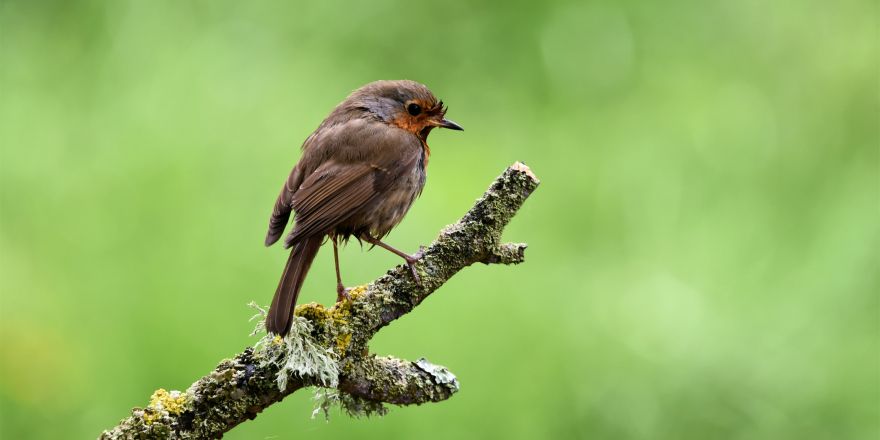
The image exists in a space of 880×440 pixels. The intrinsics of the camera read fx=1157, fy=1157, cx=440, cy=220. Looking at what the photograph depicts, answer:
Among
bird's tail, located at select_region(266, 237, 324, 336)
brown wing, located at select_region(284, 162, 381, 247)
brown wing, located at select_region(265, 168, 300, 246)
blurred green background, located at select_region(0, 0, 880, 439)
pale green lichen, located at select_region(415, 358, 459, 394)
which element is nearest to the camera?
bird's tail, located at select_region(266, 237, 324, 336)

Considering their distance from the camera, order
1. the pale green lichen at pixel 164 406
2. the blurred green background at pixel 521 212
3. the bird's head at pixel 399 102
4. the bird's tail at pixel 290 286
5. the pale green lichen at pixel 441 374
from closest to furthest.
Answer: the pale green lichen at pixel 164 406 < the bird's tail at pixel 290 286 < the pale green lichen at pixel 441 374 < the bird's head at pixel 399 102 < the blurred green background at pixel 521 212

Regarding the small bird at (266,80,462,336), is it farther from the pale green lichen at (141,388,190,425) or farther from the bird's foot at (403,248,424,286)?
the pale green lichen at (141,388,190,425)

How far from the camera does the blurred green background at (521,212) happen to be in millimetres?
4930

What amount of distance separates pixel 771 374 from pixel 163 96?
126 inches

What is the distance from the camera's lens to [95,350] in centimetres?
491

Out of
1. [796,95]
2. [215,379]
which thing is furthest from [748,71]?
[215,379]

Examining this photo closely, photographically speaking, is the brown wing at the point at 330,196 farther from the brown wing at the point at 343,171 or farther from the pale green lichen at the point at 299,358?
the pale green lichen at the point at 299,358

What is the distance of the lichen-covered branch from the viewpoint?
2.58m

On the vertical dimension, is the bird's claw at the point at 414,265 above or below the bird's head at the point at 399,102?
below

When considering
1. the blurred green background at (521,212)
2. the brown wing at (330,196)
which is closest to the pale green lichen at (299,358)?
the brown wing at (330,196)

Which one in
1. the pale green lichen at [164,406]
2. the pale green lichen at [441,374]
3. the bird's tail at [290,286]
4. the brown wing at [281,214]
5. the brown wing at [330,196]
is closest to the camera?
the pale green lichen at [164,406]

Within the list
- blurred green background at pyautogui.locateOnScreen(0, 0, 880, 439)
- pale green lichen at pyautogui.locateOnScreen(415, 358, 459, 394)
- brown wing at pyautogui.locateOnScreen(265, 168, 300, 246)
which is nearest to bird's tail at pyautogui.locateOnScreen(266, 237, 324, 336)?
brown wing at pyautogui.locateOnScreen(265, 168, 300, 246)

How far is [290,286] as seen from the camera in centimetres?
284

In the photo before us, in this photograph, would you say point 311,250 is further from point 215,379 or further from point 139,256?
point 139,256
